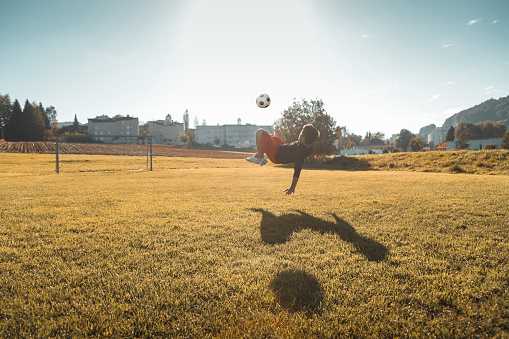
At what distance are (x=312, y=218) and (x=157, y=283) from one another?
4547 mm

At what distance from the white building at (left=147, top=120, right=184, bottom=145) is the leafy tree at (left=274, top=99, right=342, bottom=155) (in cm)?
11436

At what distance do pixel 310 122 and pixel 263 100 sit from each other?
28.5m

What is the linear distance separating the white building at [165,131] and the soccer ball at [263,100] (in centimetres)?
14019

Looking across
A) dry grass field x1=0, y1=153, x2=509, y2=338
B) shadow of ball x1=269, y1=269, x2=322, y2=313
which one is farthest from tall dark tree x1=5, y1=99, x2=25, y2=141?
shadow of ball x1=269, y1=269, x2=322, y2=313

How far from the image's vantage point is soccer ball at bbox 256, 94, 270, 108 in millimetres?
8841

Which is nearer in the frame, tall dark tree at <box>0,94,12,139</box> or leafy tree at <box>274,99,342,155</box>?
leafy tree at <box>274,99,342,155</box>

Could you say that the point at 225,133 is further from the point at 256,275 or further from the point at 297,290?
the point at 297,290

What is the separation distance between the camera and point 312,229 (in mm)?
6047

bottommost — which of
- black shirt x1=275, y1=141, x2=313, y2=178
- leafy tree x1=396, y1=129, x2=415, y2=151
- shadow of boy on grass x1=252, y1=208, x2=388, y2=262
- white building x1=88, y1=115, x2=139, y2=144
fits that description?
shadow of boy on grass x1=252, y1=208, x2=388, y2=262

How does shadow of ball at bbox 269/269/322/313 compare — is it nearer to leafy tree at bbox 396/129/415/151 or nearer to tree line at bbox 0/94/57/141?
tree line at bbox 0/94/57/141

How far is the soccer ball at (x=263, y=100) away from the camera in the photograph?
29.0 ft

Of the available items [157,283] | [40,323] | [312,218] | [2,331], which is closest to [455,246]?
[312,218]

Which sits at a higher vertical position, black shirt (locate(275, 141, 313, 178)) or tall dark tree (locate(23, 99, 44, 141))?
tall dark tree (locate(23, 99, 44, 141))

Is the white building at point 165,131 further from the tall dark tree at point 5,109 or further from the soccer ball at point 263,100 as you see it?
the soccer ball at point 263,100
